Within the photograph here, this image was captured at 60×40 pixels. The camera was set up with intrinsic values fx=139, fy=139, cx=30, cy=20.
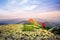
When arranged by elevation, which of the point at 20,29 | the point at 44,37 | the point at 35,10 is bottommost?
the point at 44,37

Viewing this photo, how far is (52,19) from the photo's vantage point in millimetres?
2350

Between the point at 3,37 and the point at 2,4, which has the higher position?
the point at 2,4

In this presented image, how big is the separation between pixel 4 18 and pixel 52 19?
2.61 feet

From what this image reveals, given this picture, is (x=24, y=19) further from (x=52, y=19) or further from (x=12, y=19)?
(x=52, y=19)

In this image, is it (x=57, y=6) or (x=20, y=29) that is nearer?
(x=20, y=29)

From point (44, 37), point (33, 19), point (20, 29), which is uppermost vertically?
point (33, 19)

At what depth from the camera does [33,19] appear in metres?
2.27

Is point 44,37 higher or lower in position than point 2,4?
lower

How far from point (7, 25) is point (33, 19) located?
0.43 m

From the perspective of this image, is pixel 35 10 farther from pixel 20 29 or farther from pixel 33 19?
pixel 20 29

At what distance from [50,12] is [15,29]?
657 millimetres

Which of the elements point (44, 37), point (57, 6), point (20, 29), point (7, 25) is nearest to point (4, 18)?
point (7, 25)

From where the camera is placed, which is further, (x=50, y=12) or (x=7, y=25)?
(x=50, y=12)

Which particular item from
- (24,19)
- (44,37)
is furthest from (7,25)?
(44,37)
